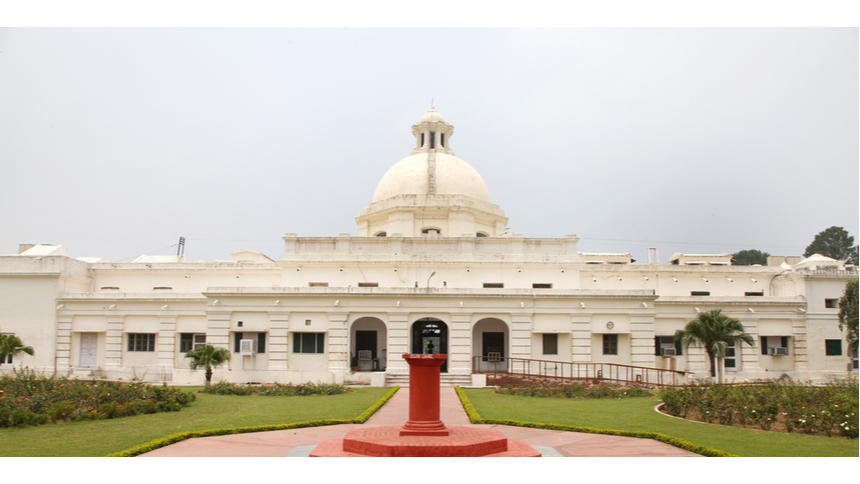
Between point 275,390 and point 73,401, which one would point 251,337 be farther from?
point 73,401

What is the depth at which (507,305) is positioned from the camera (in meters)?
31.9

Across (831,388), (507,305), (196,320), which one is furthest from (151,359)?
(831,388)

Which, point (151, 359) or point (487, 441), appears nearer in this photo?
point (487, 441)

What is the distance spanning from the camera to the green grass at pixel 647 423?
12828 millimetres

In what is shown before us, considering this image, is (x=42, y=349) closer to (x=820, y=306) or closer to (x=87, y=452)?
(x=87, y=452)

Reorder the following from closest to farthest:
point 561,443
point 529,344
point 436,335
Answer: point 561,443
point 529,344
point 436,335

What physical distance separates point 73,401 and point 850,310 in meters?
34.3

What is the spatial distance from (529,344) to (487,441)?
65.1ft

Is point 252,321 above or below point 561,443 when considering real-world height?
above

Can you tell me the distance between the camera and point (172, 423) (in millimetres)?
16250

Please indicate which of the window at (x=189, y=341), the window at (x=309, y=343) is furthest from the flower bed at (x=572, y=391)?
the window at (x=189, y=341)

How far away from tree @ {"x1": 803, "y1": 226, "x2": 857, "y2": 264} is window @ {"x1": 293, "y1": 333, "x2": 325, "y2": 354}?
60280 millimetres

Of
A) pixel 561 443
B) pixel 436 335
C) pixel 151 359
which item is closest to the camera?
pixel 561 443

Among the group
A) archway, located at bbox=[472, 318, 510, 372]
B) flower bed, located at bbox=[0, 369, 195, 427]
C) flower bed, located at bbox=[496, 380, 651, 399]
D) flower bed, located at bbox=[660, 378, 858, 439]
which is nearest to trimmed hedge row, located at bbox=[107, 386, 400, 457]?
flower bed, located at bbox=[0, 369, 195, 427]
